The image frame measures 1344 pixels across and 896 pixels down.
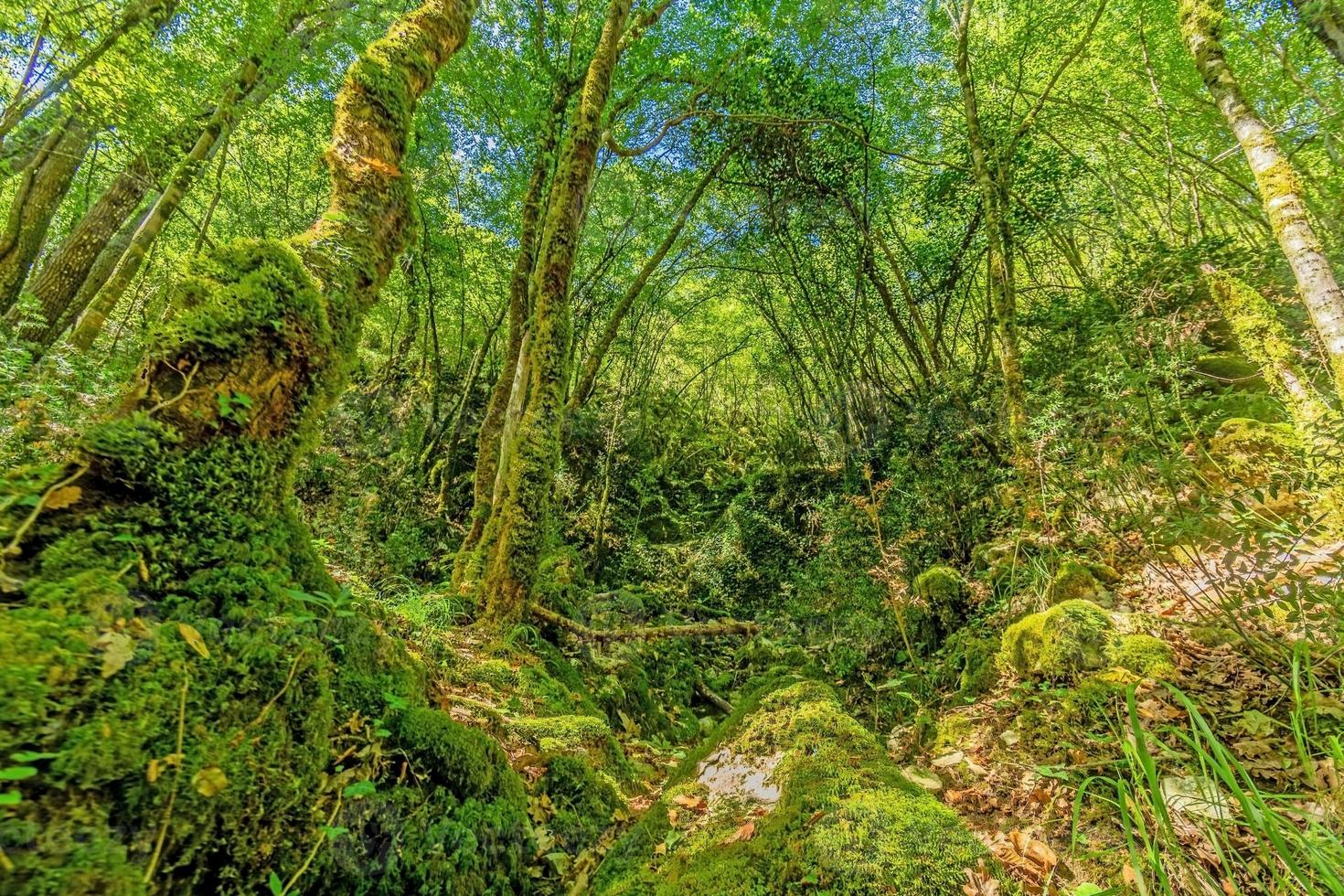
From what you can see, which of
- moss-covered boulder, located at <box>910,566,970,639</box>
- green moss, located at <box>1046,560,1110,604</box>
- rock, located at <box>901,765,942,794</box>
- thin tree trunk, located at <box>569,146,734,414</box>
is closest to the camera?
rock, located at <box>901,765,942,794</box>

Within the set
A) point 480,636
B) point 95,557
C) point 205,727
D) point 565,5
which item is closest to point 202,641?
point 205,727

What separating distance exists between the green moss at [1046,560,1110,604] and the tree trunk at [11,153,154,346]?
34.1 feet

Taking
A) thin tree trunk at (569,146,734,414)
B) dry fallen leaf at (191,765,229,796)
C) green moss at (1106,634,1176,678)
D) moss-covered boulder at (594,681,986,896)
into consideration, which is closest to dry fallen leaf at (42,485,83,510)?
dry fallen leaf at (191,765,229,796)

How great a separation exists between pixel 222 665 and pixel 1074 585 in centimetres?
531

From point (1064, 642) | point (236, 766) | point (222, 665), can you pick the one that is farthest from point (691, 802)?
point (1064, 642)

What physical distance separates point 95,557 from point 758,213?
35.1 ft

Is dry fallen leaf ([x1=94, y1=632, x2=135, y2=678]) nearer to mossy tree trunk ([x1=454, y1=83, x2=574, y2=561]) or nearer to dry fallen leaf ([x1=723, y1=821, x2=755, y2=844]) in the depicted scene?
dry fallen leaf ([x1=723, y1=821, x2=755, y2=844])

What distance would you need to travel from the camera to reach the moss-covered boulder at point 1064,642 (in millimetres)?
3170

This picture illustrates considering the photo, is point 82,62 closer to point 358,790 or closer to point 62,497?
point 62,497

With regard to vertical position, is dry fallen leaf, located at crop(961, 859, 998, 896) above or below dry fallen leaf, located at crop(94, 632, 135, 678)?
below

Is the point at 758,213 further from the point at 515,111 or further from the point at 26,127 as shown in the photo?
the point at 26,127

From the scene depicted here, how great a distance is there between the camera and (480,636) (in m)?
4.04

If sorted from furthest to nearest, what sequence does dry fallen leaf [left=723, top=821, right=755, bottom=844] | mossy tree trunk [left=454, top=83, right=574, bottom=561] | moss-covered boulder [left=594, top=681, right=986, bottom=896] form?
1. mossy tree trunk [left=454, top=83, right=574, bottom=561]
2. dry fallen leaf [left=723, top=821, right=755, bottom=844]
3. moss-covered boulder [left=594, top=681, right=986, bottom=896]

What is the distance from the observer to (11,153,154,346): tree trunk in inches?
245
